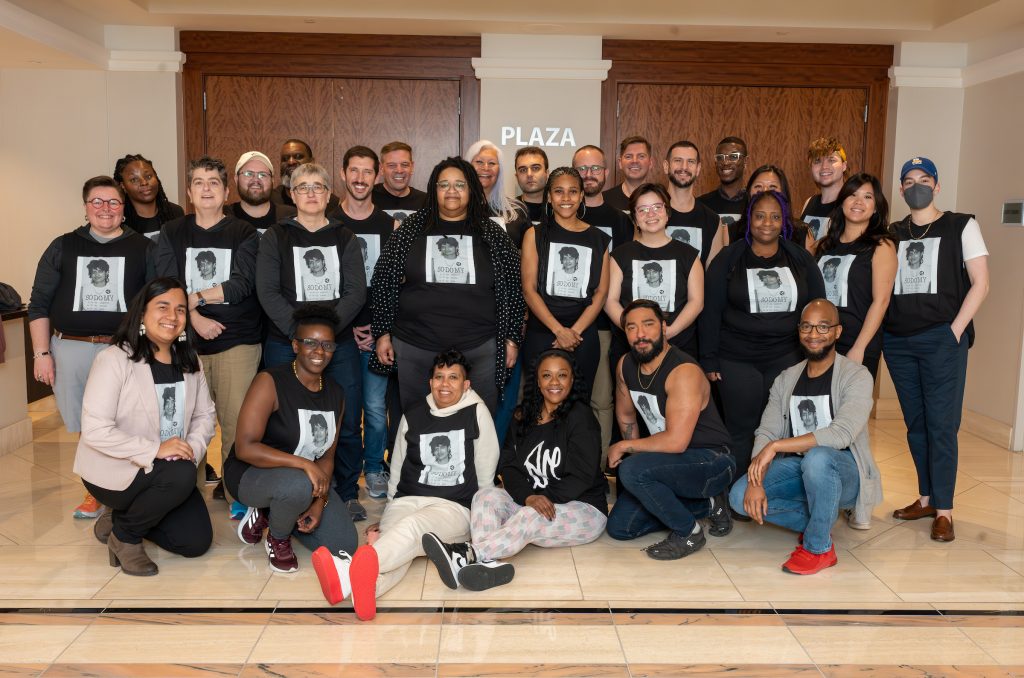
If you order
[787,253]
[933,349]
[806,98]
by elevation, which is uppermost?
[806,98]

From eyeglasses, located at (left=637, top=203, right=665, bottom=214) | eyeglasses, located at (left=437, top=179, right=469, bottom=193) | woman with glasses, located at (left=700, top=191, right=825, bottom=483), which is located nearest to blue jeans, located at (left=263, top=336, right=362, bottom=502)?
eyeglasses, located at (left=437, top=179, right=469, bottom=193)

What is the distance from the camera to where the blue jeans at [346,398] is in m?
4.10

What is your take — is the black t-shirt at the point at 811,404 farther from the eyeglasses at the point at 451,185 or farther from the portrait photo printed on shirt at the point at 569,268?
the eyeglasses at the point at 451,185

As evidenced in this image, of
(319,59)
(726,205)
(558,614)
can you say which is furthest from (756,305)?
(319,59)

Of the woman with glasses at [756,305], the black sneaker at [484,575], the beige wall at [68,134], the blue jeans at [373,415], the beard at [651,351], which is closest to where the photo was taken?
the black sneaker at [484,575]

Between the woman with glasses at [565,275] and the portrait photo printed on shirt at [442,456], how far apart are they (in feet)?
2.27

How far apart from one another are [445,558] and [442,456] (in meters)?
0.55

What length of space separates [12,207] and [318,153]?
7.03 ft

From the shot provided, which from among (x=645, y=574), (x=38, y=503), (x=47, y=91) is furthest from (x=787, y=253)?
(x=47, y=91)

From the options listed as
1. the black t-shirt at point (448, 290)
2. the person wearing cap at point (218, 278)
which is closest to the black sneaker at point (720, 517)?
the black t-shirt at point (448, 290)

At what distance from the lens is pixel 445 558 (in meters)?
3.26

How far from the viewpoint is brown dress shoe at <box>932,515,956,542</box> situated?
393cm

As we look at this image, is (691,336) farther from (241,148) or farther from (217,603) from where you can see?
(241,148)

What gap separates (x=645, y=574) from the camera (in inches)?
138
